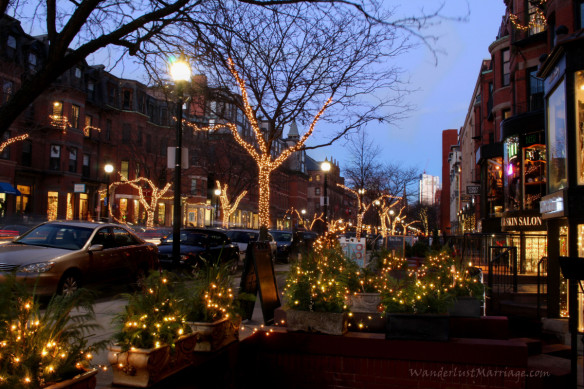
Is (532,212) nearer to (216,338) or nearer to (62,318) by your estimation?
(216,338)

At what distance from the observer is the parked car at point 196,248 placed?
15391 mm

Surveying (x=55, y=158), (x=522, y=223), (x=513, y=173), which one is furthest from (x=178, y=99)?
(x=55, y=158)

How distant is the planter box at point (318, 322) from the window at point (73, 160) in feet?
136

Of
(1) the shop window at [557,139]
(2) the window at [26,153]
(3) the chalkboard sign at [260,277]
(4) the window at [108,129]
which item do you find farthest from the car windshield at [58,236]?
(4) the window at [108,129]

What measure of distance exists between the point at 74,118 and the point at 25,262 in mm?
36156

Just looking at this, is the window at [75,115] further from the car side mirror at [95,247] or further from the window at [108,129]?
the car side mirror at [95,247]

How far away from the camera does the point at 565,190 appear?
7.93m

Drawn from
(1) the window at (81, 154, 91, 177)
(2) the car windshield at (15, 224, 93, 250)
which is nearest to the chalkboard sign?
(2) the car windshield at (15, 224, 93, 250)

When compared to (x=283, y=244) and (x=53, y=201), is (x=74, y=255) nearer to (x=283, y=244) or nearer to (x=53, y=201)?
(x=283, y=244)

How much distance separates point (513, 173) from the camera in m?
20.5

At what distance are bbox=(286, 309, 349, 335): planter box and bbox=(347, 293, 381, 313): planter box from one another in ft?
3.09

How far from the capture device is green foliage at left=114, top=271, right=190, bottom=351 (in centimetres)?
411

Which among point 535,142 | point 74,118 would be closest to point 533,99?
point 535,142

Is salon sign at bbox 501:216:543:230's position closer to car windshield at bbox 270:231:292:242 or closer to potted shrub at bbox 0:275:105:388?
car windshield at bbox 270:231:292:242
